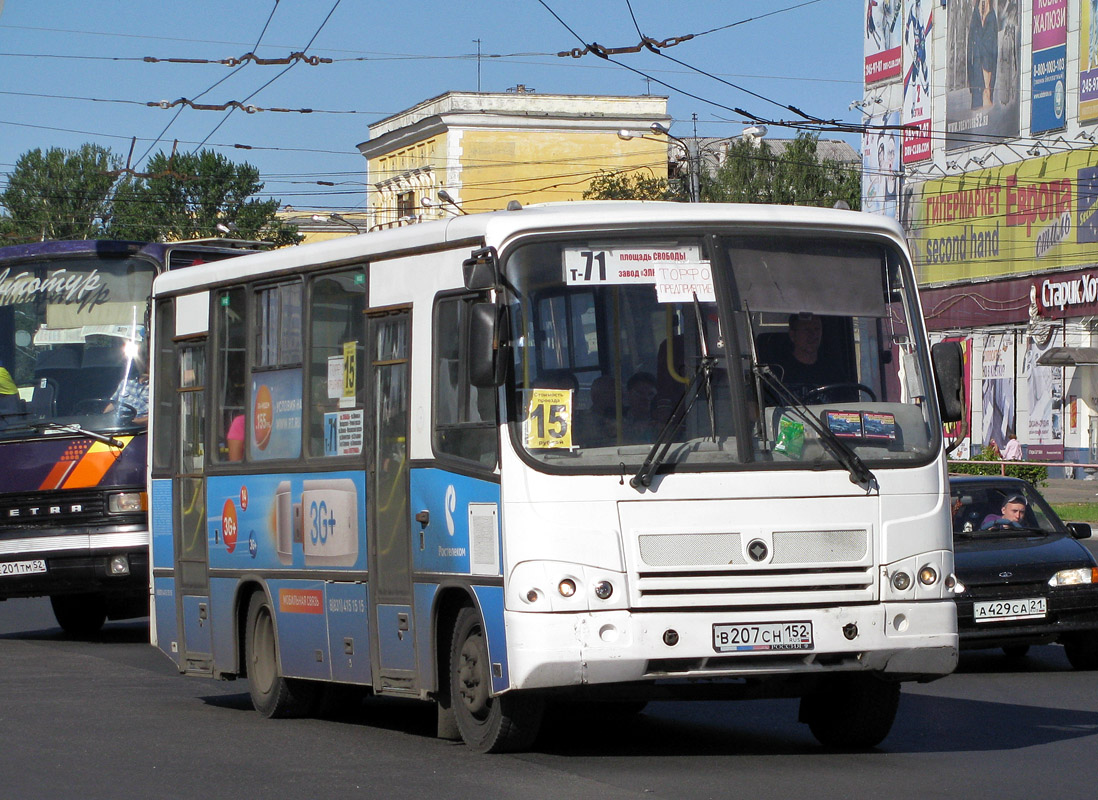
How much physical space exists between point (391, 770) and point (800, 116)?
19.6 m

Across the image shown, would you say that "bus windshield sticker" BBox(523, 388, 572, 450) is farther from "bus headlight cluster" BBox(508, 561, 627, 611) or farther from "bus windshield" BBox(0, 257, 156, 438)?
"bus windshield" BBox(0, 257, 156, 438)

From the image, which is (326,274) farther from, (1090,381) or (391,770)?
(1090,381)

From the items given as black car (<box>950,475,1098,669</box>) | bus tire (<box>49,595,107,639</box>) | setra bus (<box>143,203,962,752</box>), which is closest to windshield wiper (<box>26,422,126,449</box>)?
bus tire (<box>49,595,107,639</box>)

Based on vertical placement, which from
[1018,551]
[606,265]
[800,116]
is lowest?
[1018,551]

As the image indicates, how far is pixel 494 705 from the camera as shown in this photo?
9.03 m

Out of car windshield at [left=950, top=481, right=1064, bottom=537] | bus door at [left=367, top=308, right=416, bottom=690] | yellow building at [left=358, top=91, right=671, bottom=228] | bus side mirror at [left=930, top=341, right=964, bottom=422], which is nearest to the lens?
bus side mirror at [left=930, top=341, right=964, bottom=422]

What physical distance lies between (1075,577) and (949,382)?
4568 millimetres

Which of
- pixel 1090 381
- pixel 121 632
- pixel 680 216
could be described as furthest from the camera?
pixel 1090 381

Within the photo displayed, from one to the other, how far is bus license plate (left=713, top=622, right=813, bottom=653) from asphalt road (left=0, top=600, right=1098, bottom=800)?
0.58m

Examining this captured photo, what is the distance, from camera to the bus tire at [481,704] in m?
8.99

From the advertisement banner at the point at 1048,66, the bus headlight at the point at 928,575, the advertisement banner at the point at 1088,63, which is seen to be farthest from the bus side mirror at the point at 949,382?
the advertisement banner at the point at 1048,66

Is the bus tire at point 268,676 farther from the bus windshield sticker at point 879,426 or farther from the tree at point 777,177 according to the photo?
the tree at point 777,177

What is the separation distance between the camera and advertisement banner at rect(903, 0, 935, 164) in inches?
2137

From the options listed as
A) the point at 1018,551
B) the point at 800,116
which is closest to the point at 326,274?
the point at 1018,551
